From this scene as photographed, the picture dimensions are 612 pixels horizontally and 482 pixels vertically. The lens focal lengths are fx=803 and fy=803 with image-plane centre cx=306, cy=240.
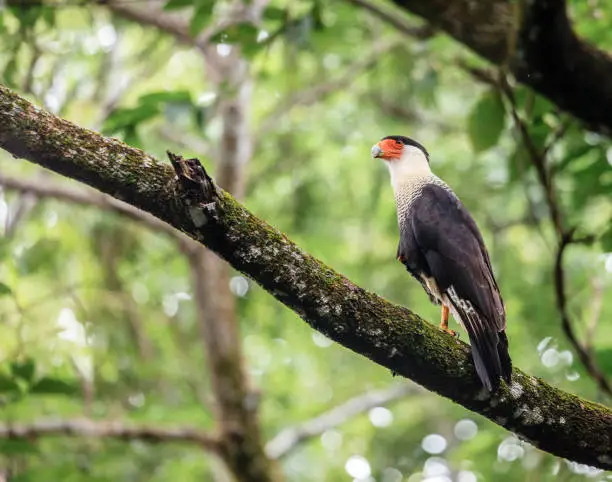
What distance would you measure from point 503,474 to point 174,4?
3.51 meters

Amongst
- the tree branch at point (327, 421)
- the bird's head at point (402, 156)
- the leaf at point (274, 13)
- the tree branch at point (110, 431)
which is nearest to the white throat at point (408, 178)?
the bird's head at point (402, 156)

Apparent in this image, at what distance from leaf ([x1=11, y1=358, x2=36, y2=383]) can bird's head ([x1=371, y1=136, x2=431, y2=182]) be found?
5.97 feet

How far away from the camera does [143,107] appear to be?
3389 mm

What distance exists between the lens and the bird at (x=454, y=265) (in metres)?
2.53

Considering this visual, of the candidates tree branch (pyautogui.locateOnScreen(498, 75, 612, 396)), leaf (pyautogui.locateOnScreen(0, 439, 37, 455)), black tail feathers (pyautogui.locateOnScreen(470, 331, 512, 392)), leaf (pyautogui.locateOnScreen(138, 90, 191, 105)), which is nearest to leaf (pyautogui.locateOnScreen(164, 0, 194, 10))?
leaf (pyautogui.locateOnScreen(138, 90, 191, 105))

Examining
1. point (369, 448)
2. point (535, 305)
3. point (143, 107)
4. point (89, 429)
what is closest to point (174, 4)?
point (143, 107)

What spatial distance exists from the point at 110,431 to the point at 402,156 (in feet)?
9.28

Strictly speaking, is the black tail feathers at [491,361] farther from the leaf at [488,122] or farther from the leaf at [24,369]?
the leaf at [24,369]

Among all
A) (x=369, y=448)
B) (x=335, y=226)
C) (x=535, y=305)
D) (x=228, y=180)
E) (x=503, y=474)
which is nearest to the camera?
(x=503, y=474)

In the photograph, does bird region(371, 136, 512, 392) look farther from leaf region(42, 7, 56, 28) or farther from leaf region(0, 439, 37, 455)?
leaf region(0, 439, 37, 455)

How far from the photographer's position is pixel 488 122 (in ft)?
11.8

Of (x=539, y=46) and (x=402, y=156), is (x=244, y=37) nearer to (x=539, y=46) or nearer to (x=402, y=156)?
(x=402, y=156)

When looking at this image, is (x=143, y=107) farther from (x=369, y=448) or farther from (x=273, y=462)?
(x=369, y=448)

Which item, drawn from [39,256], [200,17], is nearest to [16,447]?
[39,256]
